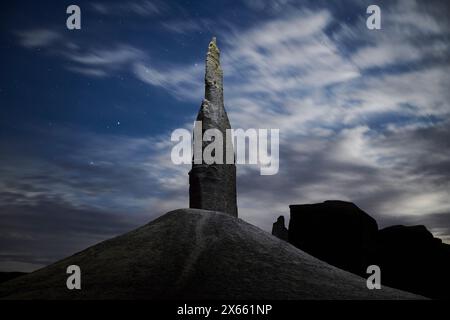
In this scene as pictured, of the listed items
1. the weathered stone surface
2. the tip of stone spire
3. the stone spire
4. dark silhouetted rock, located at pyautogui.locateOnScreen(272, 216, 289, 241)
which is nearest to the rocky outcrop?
the stone spire

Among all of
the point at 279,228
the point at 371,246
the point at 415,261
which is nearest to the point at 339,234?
the point at 371,246

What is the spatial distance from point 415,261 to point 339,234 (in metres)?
6.94

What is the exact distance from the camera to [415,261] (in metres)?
30.0

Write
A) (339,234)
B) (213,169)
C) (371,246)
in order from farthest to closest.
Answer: (371,246), (339,234), (213,169)

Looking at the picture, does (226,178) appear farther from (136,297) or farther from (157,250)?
(136,297)

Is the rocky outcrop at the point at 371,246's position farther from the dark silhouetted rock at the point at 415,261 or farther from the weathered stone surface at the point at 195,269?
the weathered stone surface at the point at 195,269

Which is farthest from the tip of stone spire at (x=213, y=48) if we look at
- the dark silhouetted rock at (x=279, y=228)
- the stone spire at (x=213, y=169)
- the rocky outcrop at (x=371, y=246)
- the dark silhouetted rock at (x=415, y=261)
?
the dark silhouetted rock at (x=279, y=228)

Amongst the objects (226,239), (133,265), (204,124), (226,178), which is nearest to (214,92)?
(204,124)

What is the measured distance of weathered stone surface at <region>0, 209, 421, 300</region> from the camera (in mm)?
9453

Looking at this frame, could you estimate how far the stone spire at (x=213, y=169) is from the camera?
83.1ft

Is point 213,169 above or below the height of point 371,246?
above

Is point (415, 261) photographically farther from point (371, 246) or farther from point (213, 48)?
point (213, 48)

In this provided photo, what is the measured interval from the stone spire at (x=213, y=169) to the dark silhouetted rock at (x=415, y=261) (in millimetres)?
11576

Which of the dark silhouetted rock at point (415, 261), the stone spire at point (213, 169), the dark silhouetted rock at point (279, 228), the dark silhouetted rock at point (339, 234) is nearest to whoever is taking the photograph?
the stone spire at point (213, 169)
